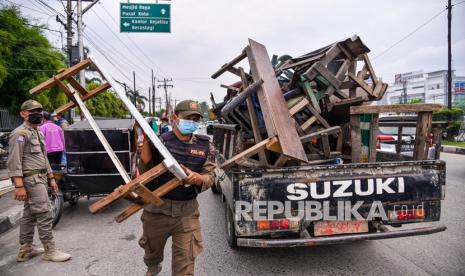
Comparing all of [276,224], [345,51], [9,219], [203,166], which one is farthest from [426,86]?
[9,219]

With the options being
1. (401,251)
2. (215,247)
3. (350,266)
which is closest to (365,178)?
(350,266)

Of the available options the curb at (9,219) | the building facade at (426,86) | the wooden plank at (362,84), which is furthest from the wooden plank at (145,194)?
the building facade at (426,86)

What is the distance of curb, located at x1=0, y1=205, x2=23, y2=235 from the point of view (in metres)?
4.66

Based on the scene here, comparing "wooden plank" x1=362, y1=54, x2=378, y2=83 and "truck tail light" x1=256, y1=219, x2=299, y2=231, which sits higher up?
"wooden plank" x1=362, y1=54, x2=378, y2=83

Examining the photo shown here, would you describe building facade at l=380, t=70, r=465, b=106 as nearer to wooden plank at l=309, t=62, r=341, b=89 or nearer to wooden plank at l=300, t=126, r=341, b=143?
wooden plank at l=309, t=62, r=341, b=89

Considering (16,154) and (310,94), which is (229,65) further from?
(16,154)

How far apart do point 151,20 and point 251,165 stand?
10.3 m

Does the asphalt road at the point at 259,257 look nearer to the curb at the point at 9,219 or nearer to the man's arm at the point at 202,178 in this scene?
the curb at the point at 9,219

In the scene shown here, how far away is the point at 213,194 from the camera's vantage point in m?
6.84

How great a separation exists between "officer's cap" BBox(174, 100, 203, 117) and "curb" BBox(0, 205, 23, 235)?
3.87 meters

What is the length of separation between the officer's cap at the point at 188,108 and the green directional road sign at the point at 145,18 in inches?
403

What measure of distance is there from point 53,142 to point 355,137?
549 centimetres

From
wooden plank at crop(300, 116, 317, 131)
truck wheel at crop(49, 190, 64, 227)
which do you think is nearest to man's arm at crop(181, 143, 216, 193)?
wooden plank at crop(300, 116, 317, 131)

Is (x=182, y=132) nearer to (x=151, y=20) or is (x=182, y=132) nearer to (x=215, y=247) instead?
(x=215, y=247)
